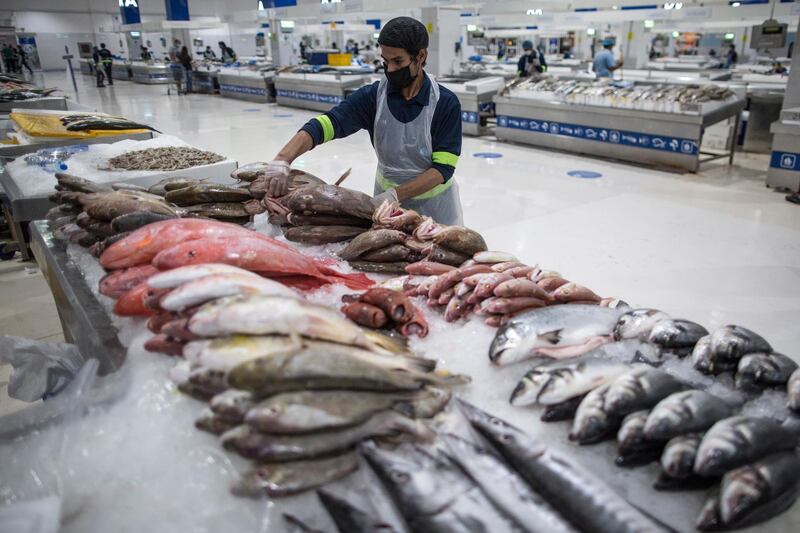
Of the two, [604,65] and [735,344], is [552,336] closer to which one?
[735,344]

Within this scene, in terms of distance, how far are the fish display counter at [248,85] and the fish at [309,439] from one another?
17822 mm

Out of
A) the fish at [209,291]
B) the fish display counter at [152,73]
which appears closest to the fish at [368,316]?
the fish at [209,291]

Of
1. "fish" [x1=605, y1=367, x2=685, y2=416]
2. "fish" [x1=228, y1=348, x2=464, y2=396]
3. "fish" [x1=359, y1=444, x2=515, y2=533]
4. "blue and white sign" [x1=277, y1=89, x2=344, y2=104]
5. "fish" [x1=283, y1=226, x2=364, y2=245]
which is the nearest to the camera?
"fish" [x1=359, y1=444, x2=515, y2=533]

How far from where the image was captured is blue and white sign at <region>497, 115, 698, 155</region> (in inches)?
320

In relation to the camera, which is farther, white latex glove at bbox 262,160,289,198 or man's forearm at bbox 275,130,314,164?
man's forearm at bbox 275,130,314,164

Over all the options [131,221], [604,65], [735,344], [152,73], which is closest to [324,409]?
[735,344]

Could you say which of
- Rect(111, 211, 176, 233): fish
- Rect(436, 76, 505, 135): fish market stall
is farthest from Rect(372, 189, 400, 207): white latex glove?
Rect(436, 76, 505, 135): fish market stall

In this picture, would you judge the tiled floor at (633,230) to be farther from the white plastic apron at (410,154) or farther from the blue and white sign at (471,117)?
the white plastic apron at (410,154)

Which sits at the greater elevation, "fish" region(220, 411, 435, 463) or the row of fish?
"fish" region(220, 411, 435, 463)

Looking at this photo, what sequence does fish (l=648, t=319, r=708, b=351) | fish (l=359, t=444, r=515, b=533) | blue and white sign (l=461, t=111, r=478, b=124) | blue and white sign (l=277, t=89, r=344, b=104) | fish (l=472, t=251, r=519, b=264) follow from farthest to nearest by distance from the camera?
1. blue and white sign (l=277, t=89, r=344, b=104)
2. blue and white sign (l=461, t=111, r=478, b=124)
3. fish (l=472, t=251, r=519, b=264)
4. fish (l=648, t=319, r=708, b=351)
5. fish (l=359, t=444, r=515, b=533)

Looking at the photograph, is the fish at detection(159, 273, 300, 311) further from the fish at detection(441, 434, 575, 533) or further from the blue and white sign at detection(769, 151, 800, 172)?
the blue and white sign at detection(769, 151, 800, 172)

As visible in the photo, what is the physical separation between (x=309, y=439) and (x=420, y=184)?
7.11 ft

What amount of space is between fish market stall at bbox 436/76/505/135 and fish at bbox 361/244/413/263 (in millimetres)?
9441

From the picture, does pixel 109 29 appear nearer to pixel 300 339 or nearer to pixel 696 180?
pixel 696 180
